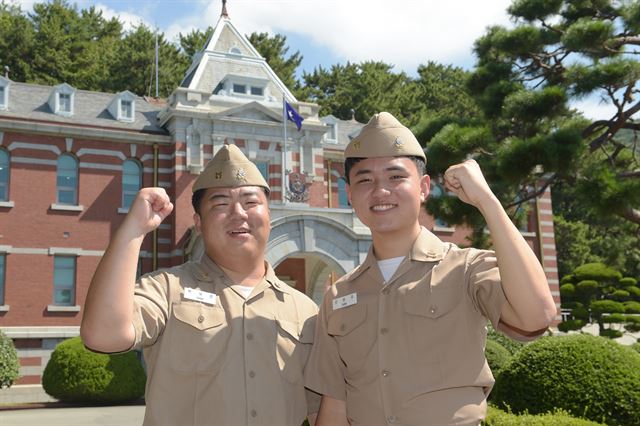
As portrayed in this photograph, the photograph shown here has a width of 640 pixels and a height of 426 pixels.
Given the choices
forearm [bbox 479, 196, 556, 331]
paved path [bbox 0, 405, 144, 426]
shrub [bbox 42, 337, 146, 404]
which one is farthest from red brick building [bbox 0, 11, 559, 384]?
forearm [bbox 479, 196, 556, 331]

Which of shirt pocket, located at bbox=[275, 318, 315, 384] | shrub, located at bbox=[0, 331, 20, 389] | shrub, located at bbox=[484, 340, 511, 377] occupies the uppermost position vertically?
shirt pocket, located at bbox=[275, 318, 315, 384]

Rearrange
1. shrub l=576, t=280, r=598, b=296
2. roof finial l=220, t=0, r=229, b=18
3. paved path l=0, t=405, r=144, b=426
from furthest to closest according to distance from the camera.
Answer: shrub l=576, t=280, r=598, b=296 → roof finial l=220, t=0, r=229, b=18 → paved path l=0, t=405, r=144, b=426

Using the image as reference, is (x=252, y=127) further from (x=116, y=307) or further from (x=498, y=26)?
(x=116, y=307)

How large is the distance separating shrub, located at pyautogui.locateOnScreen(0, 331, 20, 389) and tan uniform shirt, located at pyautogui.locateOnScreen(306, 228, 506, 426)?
1581cm

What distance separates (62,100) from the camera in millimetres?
23125

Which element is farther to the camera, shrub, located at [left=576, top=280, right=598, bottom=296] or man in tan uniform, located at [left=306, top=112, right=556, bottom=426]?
shrub, located at [left=576, top=280, right=598, bottom=296]

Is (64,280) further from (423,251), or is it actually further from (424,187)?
(423,251)

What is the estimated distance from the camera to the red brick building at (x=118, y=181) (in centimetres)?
2048

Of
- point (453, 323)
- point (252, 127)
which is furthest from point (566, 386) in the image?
point (252, 127)

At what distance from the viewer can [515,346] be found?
13375 mm

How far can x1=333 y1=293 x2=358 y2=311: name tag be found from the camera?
331 centimetres

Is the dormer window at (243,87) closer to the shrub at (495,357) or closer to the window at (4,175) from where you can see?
the window at (4,175)

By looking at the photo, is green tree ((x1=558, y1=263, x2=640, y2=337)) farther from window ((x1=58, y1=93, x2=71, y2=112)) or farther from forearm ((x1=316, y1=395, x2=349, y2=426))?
forearm ((x1=316, y1=395, x2=349, y2=426))

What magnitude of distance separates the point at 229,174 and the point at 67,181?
20.3 metres
